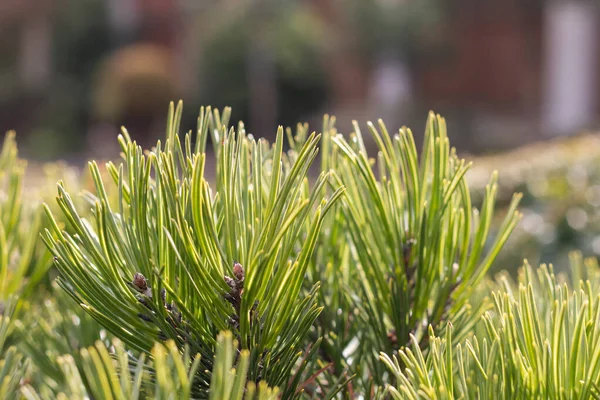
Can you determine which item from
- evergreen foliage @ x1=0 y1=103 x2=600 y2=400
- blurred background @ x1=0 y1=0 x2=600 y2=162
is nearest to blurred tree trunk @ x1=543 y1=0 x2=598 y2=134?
blurred background @ x1=0 y1=0 x2=600 y2=162

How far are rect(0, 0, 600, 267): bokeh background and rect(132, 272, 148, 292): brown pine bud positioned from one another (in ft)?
42.7

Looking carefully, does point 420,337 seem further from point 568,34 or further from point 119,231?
point 568,34

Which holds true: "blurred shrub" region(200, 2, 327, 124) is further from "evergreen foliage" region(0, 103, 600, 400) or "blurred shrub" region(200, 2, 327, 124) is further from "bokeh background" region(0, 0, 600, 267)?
"evergreen foliage" region(0, 103, 600, 400)

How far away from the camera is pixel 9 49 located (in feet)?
65.9

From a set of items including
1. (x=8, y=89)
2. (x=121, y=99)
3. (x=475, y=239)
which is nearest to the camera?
(x=475, y=239)

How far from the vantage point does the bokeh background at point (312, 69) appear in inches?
573

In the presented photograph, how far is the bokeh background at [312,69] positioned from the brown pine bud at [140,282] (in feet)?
42.7

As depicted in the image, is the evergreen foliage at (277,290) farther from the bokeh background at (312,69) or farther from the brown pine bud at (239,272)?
the bokeh background at (312,69)

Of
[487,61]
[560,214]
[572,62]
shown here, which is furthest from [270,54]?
[560,214]

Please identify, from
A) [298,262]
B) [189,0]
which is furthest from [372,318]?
[189,0]

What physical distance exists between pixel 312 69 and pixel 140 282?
1534 centimetres

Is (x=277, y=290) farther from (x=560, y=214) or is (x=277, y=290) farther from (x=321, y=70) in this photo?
(x=321, y=70)

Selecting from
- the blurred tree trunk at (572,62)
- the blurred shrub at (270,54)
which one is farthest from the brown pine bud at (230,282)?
the blurred tree trunk at (572,62)

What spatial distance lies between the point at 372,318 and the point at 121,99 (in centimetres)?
1625
